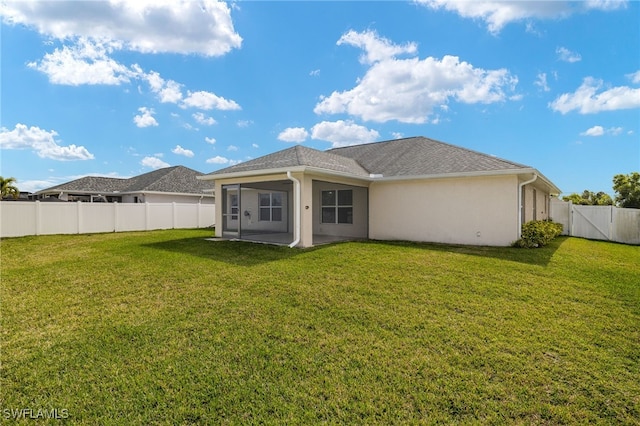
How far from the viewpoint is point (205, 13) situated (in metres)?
10.6

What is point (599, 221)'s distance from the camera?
15.6 metres

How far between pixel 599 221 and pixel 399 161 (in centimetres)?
1081

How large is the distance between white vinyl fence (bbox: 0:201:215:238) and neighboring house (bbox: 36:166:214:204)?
A: 2755 mm

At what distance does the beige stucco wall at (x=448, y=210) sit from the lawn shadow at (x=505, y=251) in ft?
2.19

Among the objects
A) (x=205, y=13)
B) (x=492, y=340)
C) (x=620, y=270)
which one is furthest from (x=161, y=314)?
(x=620, y=270)

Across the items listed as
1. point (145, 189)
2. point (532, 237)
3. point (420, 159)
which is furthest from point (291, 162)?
point (145, 189)

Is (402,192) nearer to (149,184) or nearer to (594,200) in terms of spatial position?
(149,184)

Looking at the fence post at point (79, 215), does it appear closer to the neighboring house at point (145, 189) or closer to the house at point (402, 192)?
the neighboring house at point (145, 189)

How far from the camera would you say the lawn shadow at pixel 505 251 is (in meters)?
8.91

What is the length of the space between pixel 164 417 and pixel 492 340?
4020mm

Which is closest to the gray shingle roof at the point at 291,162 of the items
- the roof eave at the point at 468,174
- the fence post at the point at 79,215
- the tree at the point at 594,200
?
the roof eave at the point at 468,174

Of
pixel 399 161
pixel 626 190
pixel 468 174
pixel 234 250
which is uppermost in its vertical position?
pixel 399 161

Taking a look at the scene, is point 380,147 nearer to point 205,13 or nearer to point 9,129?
point 205,13
